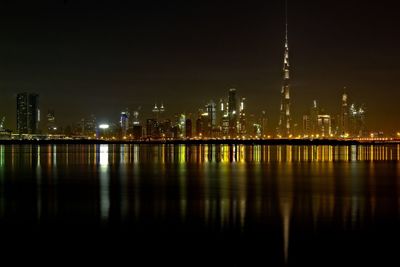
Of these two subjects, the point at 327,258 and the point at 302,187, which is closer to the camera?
the point at 327,258

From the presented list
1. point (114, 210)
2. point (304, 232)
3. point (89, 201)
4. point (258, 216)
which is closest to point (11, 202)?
point (89, 201)

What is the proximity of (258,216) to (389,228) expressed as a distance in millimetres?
4510

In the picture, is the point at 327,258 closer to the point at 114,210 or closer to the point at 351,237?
the point at 351,237

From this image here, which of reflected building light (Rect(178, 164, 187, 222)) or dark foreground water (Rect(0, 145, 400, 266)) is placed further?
reflected building light (Rect(178, 164, 187, 222))

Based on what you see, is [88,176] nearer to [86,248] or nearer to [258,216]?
[258,216]

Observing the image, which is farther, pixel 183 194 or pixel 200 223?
pixel 183 194

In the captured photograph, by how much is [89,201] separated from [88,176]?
15661 millimetres

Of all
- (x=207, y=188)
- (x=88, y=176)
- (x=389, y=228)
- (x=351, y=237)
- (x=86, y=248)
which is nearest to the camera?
(x=86, y=248)

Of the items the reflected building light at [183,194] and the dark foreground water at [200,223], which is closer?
the dark foreground water at [200,223]

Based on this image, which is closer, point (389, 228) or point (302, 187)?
point (389, 228)

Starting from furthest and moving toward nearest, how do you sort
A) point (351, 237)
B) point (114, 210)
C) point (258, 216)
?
point (114, 210)
point (258, 216)
point (351, 237)

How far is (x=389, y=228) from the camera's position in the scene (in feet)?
59.9

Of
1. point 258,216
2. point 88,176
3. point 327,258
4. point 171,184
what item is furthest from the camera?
point 88,176

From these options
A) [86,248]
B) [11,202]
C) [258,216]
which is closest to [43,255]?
[86,248]
